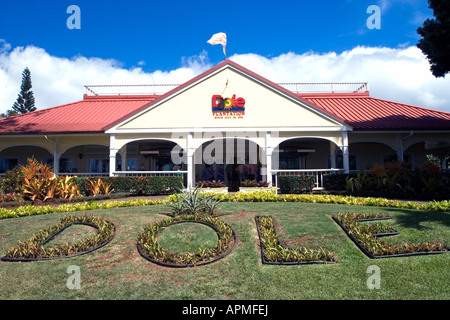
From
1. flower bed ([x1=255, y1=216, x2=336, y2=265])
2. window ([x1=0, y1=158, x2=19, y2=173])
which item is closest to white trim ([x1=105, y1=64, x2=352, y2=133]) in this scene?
window ([x1=0, y1=158, x2=19, y2=173])

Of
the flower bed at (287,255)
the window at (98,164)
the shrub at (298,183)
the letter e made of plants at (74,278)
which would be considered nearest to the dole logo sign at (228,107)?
the shrub at (298,183)

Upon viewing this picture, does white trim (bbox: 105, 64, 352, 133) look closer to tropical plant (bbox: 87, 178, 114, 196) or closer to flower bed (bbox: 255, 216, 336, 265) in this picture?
tropical plant (bbox: 87, 178, 114, 196)

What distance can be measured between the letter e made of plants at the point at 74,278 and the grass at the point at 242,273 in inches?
2.6

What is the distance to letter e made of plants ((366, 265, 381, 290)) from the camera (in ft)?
15.4

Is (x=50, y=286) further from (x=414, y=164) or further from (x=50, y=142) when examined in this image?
(x=414, y=164)

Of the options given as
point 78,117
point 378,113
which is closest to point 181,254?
point 78,117

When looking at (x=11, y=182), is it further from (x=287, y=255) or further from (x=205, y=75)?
(x=287, y=255)

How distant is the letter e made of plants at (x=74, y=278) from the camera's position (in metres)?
4.91

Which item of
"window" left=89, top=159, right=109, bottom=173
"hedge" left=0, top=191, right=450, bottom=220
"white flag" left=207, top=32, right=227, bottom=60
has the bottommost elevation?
"hedge" left=0, top=191, right=450, bottom=220

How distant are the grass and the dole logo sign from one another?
923 cm

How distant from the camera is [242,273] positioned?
5219 mm

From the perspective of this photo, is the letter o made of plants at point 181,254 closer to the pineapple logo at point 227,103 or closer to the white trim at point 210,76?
the pineapple logo at point 227,103

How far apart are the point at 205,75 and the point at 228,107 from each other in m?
2.08
